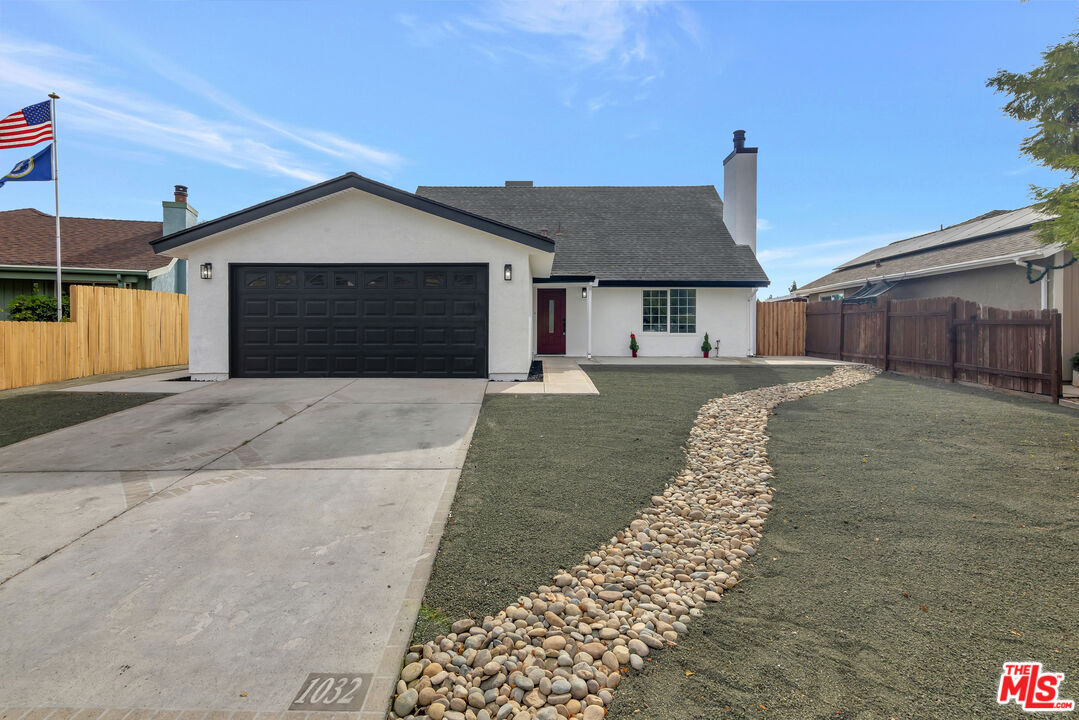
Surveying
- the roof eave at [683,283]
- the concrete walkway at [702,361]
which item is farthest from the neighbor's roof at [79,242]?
the roof eave at [683,283]

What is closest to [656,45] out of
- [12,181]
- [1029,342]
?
[1029,342]

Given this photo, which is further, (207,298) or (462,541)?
(207,298)

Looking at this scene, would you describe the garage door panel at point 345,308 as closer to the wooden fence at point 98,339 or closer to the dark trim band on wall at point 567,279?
the wooden fence at point 98,339

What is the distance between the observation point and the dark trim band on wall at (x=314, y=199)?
10.0m

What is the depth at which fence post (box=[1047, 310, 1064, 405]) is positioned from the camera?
28.1 feet

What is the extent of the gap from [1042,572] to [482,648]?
3290mm

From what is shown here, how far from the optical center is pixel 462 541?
3.30m

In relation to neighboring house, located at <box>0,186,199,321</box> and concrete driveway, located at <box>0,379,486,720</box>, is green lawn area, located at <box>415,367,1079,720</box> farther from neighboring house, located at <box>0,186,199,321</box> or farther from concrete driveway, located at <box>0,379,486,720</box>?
neighboring house, located at <box>0,186,199,321</box>

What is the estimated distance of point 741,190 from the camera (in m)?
18.7

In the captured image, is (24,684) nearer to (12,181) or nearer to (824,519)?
(824,519)

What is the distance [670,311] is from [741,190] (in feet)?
18.2

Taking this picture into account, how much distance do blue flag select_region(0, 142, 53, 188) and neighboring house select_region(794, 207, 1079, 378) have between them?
2459 centimetres

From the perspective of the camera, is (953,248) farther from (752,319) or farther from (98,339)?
(98,339)

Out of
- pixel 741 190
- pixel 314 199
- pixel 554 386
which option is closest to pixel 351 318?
pixel 314 199
